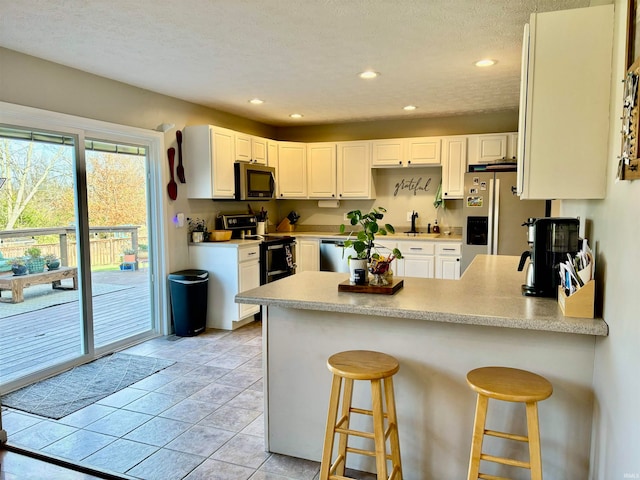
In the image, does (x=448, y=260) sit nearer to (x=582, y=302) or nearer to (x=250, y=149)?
(x=250, y=149)

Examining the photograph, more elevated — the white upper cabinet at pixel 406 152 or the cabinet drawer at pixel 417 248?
the white upper cabinet at pixel 406 152

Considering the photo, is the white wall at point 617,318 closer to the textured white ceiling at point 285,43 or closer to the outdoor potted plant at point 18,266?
the textured white ceiling at point 285,43

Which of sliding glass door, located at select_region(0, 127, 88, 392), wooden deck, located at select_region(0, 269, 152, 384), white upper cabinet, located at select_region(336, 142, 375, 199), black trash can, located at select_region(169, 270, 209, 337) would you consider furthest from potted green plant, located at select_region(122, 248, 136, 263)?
white upper cabinet, located at select_region(336, 142, 375, 199)

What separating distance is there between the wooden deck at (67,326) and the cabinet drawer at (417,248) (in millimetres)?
2916

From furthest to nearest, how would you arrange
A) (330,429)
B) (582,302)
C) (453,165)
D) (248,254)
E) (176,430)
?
(453,165) < (248,254) < (176,430) < (330,429) < (582,302)

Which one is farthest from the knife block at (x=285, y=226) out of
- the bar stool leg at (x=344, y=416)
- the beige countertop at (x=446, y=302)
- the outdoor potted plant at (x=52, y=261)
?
the bar stool leg at (x=344, y=416)

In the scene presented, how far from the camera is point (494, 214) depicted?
187 inches

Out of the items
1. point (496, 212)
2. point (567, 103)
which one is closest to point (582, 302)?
point (567, 103)

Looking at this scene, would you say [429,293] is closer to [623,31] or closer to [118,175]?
[623,31]

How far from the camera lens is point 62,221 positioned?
3.57 meters

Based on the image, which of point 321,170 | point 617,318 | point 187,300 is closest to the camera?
point 617,318

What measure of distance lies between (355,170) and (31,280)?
12.6 ft

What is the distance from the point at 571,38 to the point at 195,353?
3.60 m

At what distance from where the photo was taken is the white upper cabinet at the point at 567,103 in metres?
1.75
